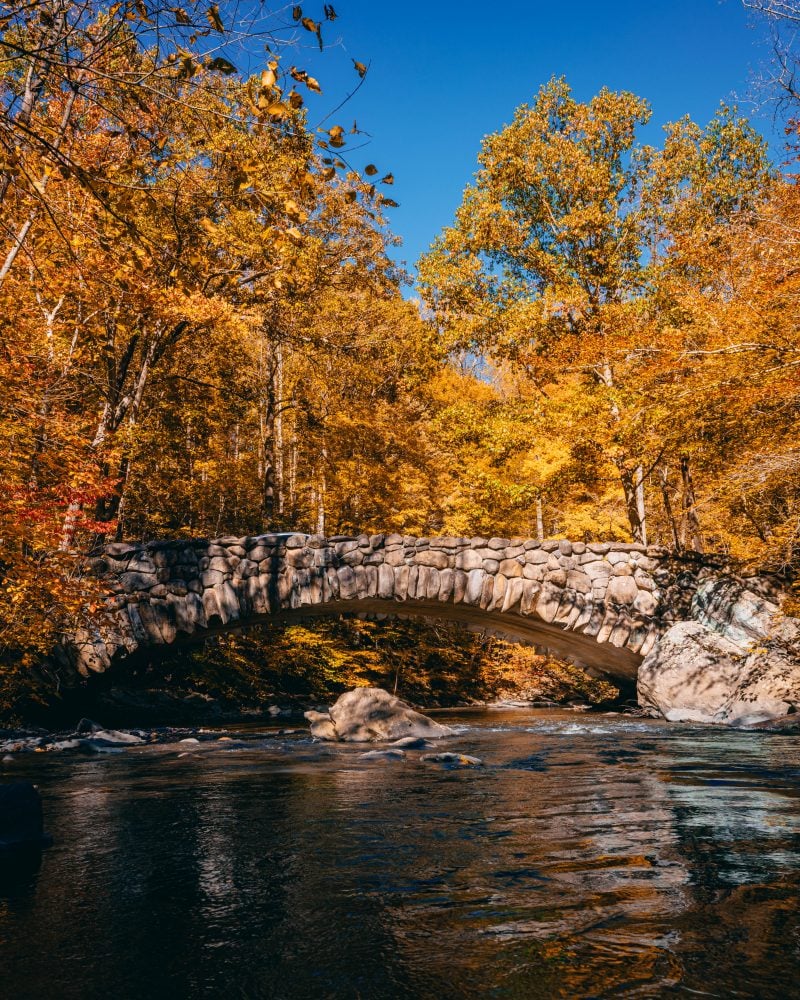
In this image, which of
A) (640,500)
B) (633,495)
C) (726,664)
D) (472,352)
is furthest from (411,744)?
(472,352)

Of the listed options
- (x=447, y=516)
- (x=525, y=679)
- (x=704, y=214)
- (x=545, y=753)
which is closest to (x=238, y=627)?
(x=545, y=753)

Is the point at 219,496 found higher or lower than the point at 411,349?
lower

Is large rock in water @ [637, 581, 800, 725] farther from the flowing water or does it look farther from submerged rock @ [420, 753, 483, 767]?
submerged rock @ [420, 753, 483, 767]

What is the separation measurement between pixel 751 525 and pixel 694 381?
4.49 meters

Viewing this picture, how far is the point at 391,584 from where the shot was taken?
11.3 m

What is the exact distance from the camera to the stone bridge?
34.7 feet

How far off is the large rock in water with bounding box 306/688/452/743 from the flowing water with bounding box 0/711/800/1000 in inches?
119

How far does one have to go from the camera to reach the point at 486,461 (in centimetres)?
1684

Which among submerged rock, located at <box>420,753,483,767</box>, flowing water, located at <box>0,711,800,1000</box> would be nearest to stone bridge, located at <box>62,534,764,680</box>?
submerged rock, located at <box>420,753,483,767</box>

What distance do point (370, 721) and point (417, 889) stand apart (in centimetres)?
649

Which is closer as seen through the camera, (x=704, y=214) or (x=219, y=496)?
(x=704, y=214)

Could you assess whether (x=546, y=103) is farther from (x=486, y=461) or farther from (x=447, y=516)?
(x=447, y=516)

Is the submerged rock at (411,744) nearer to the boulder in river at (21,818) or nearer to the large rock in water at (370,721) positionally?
the large rock in water at (370,721)

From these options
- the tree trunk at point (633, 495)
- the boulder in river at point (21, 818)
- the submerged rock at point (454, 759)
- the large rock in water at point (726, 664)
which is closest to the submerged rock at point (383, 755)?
the submerged rock at point (454, 759)
